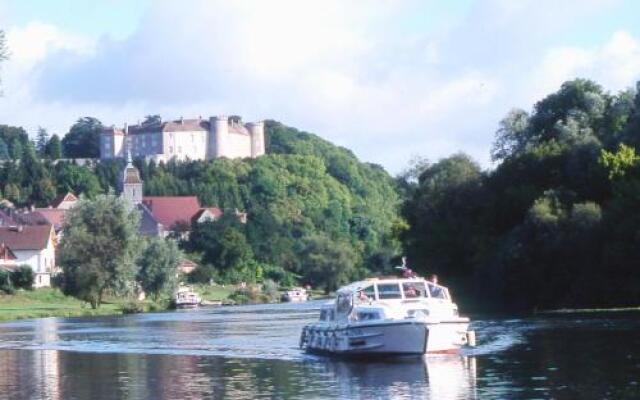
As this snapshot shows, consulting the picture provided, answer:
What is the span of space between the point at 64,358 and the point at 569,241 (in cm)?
3860

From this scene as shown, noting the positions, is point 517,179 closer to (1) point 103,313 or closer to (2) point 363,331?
(1) point 103,313

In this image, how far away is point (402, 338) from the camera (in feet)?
174

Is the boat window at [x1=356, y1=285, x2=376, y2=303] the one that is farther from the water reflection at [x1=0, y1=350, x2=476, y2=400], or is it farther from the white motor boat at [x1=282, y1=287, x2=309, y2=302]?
the white motor boat at [x1=282, y1=287, x2=309, y2=302]

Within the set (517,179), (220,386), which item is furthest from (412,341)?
Answer: (517,179)

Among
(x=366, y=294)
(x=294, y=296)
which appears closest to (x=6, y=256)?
(x=294, y=296)

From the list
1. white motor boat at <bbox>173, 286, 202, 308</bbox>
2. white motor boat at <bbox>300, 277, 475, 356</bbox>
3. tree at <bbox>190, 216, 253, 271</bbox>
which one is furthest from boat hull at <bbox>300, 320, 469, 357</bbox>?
tree at <bbox>190, 216, 253, 271</bbox>

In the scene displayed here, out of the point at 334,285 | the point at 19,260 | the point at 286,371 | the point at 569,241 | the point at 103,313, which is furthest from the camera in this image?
the point at 334,285

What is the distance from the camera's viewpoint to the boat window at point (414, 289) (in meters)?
56.5

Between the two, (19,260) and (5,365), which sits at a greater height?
(19,260)

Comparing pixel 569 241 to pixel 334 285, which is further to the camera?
pixel 334 285

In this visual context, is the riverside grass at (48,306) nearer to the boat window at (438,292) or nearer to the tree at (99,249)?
the tree at (99,249)

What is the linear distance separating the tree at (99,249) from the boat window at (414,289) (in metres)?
69.7

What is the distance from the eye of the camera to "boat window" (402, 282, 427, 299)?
56.5m

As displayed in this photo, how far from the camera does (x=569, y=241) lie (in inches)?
3558
